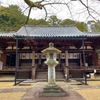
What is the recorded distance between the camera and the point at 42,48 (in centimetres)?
1554

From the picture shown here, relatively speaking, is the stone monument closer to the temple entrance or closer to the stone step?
the stone step

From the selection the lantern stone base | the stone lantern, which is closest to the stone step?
the stone lantern

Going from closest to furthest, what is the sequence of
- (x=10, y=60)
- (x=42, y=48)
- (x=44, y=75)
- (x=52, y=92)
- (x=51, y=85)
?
(x=52, y=92) → (x=51, y=85) → (x=44, y=75) → (x=42, y=48) → (x=10, y=60)

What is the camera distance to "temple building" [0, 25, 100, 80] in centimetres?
1377

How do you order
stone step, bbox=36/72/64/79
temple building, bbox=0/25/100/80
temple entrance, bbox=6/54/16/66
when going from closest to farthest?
temple building, bbox=0/25/100/80
stone step, bbox=36/72/64/79
temple entrance, bbox=6/54/16/66

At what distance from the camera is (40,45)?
16219mm

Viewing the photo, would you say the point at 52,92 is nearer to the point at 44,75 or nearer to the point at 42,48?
the point at 44,75

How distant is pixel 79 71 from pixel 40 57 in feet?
16.0

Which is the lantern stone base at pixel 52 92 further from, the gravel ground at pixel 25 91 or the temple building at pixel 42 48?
the temple building at pixel 42 48

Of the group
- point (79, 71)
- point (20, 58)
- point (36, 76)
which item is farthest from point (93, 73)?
point (20, 58)

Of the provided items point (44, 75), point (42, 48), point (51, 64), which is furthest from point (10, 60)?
point (51, 64)

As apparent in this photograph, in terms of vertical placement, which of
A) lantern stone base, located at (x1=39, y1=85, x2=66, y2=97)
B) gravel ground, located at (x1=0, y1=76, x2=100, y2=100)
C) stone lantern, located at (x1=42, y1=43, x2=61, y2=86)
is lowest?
gravel ground, located at (x1=0, y1=76, x2=100, y2=100)

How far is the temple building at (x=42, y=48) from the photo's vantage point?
13773 millimetres

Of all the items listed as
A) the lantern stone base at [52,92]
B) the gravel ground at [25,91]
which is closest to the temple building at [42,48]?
the gravel ground at [25,91]
